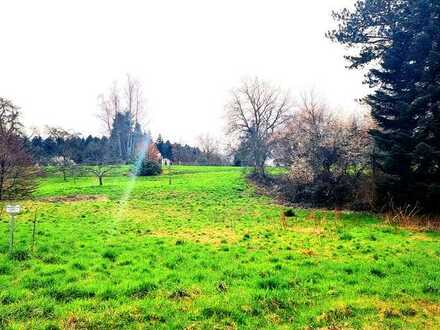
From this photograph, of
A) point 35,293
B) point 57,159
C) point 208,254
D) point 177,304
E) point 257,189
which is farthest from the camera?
point 57,159

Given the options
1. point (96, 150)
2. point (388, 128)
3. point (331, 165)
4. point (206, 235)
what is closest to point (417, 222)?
point (388, 128)

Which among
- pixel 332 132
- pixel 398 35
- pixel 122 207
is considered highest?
pixel 398 35

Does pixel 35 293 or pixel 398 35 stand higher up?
pixel 398 35

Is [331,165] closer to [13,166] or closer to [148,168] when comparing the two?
[13,166]

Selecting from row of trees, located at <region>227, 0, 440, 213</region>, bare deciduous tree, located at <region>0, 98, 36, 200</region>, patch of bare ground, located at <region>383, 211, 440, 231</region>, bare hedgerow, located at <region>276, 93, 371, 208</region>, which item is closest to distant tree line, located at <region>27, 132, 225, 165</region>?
bare deciduous tree, located at <region>0, 98, 36, 200</region>

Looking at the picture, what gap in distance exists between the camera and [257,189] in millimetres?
35750

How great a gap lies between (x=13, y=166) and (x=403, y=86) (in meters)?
24.6

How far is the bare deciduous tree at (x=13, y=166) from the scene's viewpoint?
23.3 meters

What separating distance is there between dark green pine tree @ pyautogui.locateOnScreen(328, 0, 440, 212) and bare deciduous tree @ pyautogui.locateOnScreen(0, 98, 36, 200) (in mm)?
21742

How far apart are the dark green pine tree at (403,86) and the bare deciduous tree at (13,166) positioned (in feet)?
71.3

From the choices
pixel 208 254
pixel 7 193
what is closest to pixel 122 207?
pixel 7 193

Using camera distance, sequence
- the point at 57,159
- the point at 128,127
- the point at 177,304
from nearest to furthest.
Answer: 1. the point at 177,304
2. the point at 57,159
3. the point at 128,127

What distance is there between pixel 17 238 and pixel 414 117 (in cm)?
2022

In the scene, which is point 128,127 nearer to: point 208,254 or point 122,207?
point 122,207
